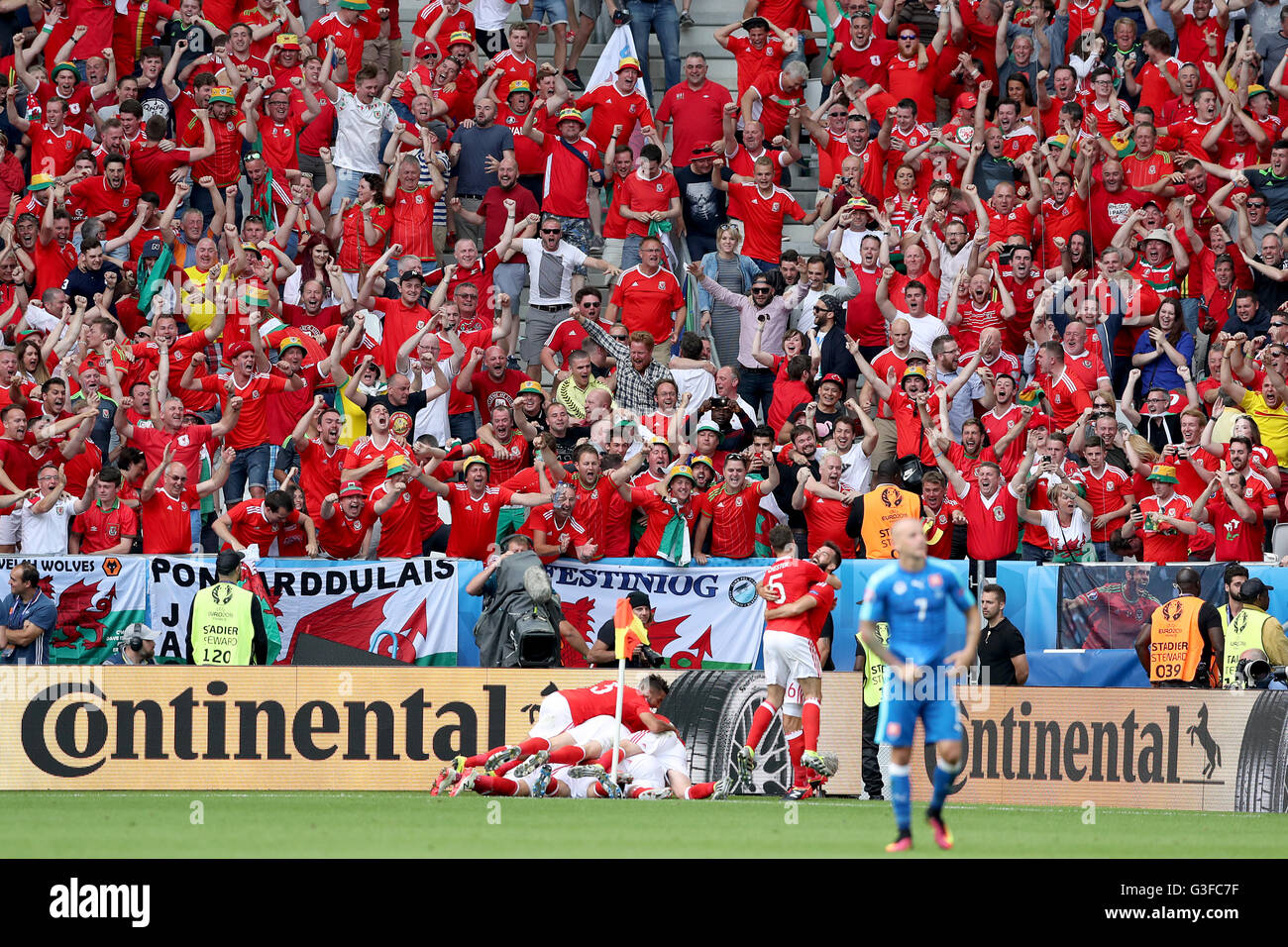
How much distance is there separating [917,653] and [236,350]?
1147 cm

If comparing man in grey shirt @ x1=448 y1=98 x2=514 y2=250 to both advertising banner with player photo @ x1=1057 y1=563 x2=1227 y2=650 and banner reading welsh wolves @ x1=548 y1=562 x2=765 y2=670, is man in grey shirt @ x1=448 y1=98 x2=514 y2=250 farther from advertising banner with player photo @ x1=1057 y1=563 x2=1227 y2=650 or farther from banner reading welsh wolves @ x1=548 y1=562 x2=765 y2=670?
advertising banner with player photo @ x1=1057 y1=563 x2=1227 y2=650

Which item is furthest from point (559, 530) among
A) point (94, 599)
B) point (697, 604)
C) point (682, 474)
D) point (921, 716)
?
point (921, 716)

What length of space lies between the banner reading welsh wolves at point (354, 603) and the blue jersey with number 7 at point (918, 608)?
6940mm

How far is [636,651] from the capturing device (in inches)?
675

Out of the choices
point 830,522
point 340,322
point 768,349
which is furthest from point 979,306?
point 340,322

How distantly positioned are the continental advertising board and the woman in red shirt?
687 centimetres

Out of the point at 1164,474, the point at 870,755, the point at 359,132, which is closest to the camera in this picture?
the point at 870,755

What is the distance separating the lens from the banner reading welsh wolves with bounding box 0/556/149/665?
692 inches

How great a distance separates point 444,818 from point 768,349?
9166 mm

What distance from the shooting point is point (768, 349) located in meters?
21.0

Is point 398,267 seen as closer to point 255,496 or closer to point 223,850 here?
point 255,496

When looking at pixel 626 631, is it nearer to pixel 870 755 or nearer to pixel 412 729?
pixel 412 729

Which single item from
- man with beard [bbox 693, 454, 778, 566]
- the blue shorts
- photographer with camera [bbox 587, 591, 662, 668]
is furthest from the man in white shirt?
the blue shorts

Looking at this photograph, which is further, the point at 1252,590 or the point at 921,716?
the point at 1252,590
